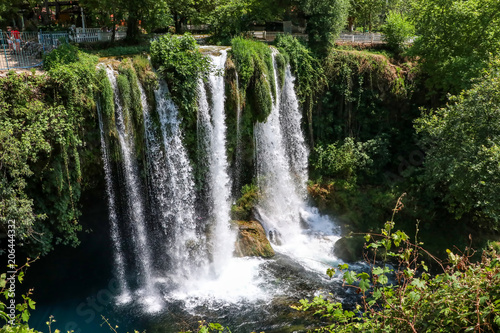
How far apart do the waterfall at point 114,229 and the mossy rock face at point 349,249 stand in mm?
8047

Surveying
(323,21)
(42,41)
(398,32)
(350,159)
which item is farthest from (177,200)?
(398,32)

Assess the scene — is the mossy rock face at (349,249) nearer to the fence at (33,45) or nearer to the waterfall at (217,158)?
the waterfall at (217,158)

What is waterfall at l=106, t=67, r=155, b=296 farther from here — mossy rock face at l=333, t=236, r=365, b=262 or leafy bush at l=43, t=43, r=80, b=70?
mossy rock face at l=333, t=236, r=365, b=262

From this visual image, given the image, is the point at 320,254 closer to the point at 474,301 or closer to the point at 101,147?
the point at 101,147

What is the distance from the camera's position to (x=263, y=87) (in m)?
16.0

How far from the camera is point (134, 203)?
13.5 meters

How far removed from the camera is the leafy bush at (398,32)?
2075 cm

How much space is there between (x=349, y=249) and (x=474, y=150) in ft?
19.0

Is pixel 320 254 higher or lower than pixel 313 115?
lower

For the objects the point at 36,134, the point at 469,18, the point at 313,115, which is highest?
the point at 469,18

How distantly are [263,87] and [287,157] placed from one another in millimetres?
3720

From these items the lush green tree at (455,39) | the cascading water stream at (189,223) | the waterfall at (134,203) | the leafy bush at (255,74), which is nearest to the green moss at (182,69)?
the cascading water stream at (189,223)

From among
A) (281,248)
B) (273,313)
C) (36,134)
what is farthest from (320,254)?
(36,134)

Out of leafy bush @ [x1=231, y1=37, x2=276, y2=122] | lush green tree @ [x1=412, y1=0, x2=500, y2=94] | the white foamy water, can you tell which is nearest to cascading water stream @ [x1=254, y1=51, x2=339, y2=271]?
leafy bush @ [x1=231, y1=37, x2=276, y2=122]
